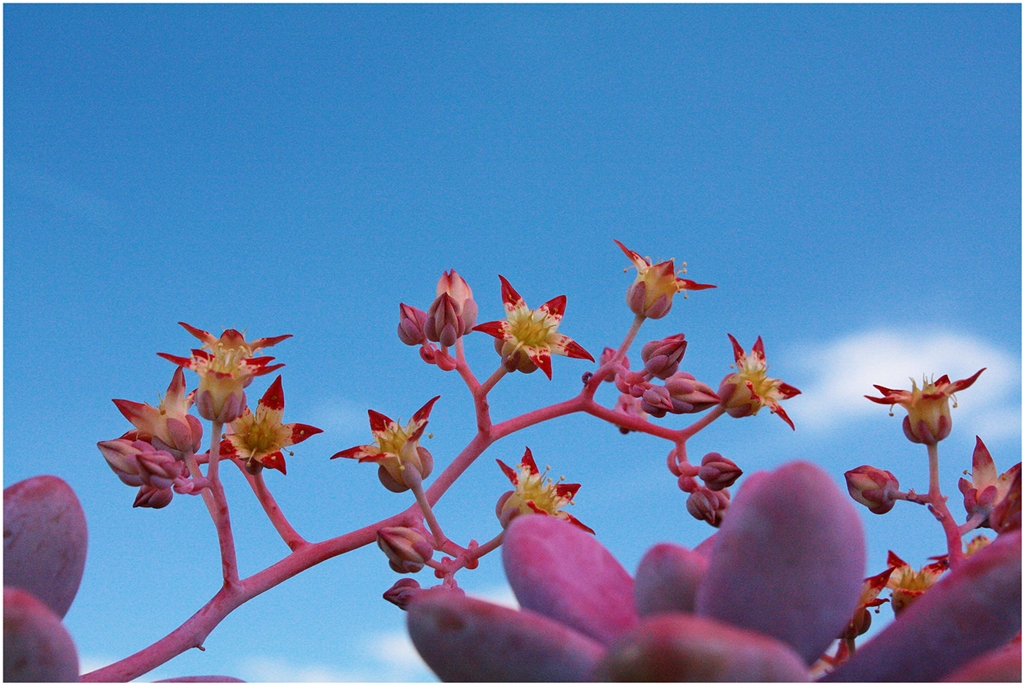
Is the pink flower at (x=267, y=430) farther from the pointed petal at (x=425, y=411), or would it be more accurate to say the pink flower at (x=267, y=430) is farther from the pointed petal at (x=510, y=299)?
the pointed petal at (x=510, y=299)

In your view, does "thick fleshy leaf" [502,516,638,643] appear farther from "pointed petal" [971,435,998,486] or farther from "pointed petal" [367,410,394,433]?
"pointed petal" [971,435,998,486]

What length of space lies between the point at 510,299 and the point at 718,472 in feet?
1.45

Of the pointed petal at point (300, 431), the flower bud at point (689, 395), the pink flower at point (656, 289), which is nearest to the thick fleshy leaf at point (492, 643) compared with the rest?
the pointed petal at point (300, 431)

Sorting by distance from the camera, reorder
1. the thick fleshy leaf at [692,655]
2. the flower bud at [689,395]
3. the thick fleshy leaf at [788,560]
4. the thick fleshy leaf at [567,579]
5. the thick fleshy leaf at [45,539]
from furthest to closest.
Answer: the flower bud at [689,395] → the thick fleshy leaf at [45,539] → the thick fleshy leaf at [567,579] → the thick fleshy leaf at [788,560] → the thick fleshy leaf at [692,655]

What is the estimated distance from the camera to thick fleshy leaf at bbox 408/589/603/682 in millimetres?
643

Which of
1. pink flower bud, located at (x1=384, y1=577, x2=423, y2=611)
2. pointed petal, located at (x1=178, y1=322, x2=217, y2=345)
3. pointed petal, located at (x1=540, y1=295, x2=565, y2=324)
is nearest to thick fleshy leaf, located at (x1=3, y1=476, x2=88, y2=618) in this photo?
pointed petal, located at (x1=178, y1=322, x2=217, y2=345)

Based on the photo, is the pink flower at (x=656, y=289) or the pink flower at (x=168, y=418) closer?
the pink flower at (x=168, y=418)

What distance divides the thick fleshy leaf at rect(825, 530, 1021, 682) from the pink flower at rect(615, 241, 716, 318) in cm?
81

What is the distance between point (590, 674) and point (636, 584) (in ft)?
0.37

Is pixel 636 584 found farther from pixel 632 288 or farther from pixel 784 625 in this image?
pixel 632 288

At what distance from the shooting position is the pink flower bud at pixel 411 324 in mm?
1430

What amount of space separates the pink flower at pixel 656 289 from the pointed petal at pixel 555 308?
0.12 m

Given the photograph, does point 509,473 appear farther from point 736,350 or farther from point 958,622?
point 958,622

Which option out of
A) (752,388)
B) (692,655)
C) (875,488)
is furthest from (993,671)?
(752,388)
